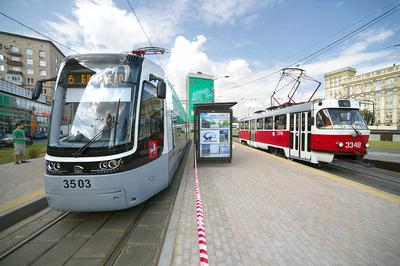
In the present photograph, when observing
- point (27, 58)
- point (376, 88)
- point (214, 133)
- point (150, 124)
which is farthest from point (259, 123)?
point (376, 88)

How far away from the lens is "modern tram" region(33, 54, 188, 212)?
10.5 ft

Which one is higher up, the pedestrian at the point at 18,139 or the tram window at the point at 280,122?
the tram window at the point at 280,122

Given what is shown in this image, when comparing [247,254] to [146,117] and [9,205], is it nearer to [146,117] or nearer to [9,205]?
[146,117]

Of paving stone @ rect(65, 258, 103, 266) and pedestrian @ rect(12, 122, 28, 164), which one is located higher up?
pedestrian @ rect(12, 122, 28, 164)

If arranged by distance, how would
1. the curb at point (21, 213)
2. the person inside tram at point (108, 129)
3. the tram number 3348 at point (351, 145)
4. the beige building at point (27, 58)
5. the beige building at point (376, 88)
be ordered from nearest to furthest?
the person inside tram at point (108, 129) < the curb at point (21, 213) < the tram number 3348 at point (351, 145) < the beige building at point (27, 58) < the beige building at point (376, 88)

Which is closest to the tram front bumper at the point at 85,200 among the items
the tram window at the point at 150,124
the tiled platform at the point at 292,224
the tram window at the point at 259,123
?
the tram window at the point at 150,124

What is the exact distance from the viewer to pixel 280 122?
34.9 ft

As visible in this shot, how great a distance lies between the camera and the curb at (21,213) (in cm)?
367

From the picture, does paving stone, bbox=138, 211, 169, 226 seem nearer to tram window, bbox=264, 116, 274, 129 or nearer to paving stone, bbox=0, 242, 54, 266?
paving stone, bbox=0, 242, 54, 266

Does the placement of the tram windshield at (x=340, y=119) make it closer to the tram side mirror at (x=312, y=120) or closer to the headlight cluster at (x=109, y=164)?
the tram side mirror at (x=312, y=120)

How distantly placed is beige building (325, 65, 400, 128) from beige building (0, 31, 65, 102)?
83.9 metres

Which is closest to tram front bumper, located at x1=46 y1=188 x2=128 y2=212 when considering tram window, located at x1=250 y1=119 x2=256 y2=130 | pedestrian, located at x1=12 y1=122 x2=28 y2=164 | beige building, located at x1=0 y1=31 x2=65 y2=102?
pedestrian, located at x1=12 y1=122 x2=28 y2=164

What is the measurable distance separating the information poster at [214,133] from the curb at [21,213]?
5.59 metres

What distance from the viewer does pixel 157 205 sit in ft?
15.2
